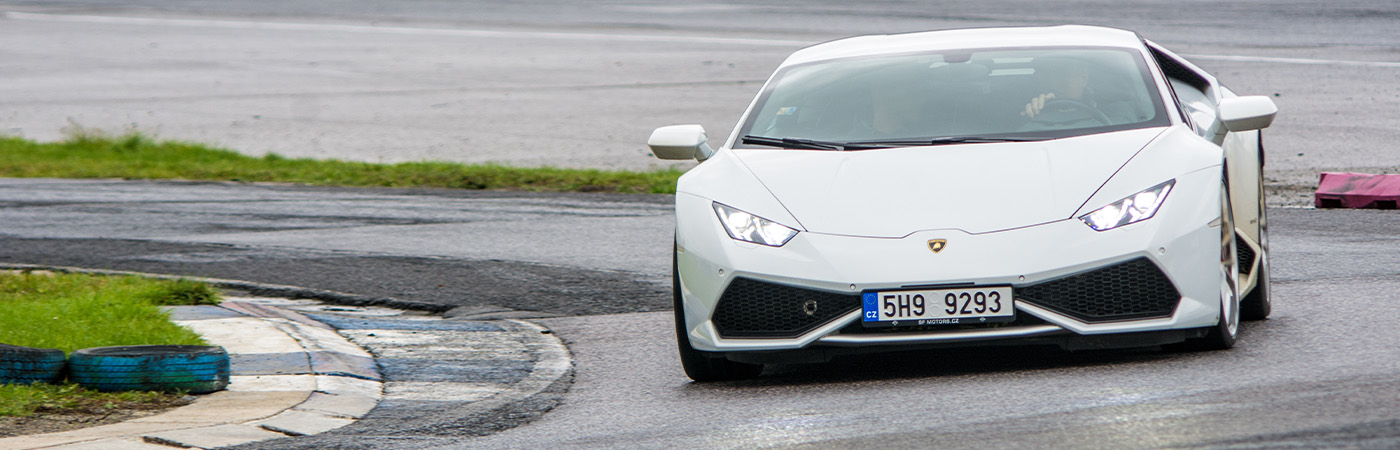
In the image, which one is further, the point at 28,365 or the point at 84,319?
the point at 84,319

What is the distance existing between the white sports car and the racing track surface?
0.65ft

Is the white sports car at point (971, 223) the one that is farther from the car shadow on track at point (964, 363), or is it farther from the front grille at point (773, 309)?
the car shadow on track at point (964, 363)

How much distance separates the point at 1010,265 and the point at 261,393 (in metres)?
2.71

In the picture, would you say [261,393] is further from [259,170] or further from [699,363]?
[259,170]

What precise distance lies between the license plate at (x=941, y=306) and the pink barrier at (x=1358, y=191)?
236 inches

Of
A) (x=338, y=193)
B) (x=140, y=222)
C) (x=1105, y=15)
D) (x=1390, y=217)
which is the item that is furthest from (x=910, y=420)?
(x=1105, y=15)

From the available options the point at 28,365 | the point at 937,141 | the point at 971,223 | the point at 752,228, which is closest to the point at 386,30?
the point at 28,365

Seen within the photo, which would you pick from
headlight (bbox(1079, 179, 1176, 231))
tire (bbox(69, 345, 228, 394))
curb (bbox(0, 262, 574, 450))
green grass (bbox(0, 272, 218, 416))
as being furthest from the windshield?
green grass (bbox(0, 272, 218, 416))

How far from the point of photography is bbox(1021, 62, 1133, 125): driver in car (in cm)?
626

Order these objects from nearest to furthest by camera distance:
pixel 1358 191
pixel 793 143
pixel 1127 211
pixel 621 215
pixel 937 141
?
→ pixel 1127 211, pixel 937 141, pixel 793 143, pixel 1358 191, pixel 621 215

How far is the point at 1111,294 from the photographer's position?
5391 millimetres

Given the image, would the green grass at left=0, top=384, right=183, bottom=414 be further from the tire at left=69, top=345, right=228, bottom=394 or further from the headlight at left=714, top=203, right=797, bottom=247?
the headlight at left=714, top=203, right=797, bottom=247

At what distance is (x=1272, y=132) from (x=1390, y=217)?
235 inches

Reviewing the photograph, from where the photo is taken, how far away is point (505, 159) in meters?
16.2
